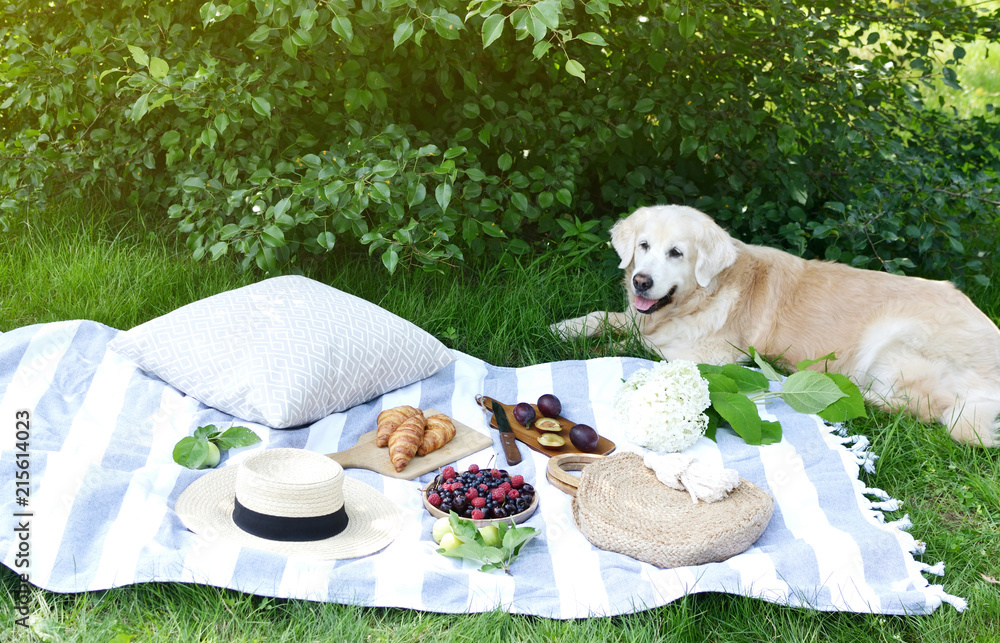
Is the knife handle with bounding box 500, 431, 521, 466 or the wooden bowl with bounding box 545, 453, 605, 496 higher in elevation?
the wooden bowl with bounding box 545, 453, 605, 496

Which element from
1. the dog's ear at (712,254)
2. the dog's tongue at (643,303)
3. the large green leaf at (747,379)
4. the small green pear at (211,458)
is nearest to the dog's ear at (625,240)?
the dog's tongue at (643,303)

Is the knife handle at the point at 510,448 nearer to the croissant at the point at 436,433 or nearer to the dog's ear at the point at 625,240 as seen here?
the croissant at the point at 436,433

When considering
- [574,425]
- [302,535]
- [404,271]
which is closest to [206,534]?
[302,535]

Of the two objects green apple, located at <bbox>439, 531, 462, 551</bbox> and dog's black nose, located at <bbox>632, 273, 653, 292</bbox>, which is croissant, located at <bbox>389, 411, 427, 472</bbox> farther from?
dog's black nose, located at <bbox>632, 273, 653, 292</bbox>

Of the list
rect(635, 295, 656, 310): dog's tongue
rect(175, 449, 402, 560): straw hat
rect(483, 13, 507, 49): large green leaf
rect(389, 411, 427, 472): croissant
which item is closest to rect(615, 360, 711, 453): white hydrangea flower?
rect(635, 295, 656, 310): dog's tongue

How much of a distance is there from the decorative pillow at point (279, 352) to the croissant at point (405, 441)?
1.30ft

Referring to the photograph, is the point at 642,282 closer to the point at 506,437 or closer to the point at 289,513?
the point at 506,437

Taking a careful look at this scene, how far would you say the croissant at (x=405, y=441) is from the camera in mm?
2867

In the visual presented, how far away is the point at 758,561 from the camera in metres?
2.37

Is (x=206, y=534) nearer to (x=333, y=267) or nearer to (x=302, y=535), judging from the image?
(x=302, y=535)

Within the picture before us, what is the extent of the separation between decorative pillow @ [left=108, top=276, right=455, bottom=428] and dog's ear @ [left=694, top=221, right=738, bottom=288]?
141 cm

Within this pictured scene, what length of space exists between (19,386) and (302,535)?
1.49m

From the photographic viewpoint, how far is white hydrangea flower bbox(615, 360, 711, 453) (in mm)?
3098

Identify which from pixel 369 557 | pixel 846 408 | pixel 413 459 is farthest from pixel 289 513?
pixel 846 408
